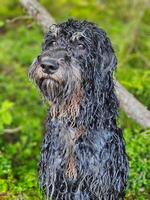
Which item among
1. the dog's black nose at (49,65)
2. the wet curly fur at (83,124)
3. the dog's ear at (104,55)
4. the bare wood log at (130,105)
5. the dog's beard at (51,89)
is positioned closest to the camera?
the dog's black nose at (49,65)

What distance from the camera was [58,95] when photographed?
4.86 meters

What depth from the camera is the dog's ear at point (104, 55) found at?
5023 mm

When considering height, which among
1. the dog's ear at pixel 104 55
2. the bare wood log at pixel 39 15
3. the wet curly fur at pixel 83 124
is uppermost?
the bare wood log at pixel 39 15

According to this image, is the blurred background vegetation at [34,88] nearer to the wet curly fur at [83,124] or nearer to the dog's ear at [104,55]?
the wet curly fur at [83,124]

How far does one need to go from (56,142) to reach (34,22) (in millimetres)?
2732

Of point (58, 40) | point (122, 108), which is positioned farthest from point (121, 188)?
point (122, 108)

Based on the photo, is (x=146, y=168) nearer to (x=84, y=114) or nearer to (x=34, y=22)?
(x=84, y=114)

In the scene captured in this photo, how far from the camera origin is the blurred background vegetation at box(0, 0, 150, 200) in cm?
648

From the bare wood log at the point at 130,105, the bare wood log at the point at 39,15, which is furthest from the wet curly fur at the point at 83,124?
the bare wood log at the point at 39,15

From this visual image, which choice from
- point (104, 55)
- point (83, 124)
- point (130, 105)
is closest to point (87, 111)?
point (83, 124)

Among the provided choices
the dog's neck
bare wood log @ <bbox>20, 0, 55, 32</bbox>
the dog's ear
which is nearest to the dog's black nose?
the dog's neck

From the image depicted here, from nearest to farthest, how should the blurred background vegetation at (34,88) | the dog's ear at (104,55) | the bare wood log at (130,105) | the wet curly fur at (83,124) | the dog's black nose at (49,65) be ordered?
the dog's black nose at (49,65) → the wet curly fur at (83,124) → the dog's ear at (104,55) → the blurred background vegetation at (34,88) → the bare wood log at (130,105)

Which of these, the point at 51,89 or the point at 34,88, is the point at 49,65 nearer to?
the point at 51,89

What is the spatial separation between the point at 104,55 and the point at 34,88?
3.74 meters
